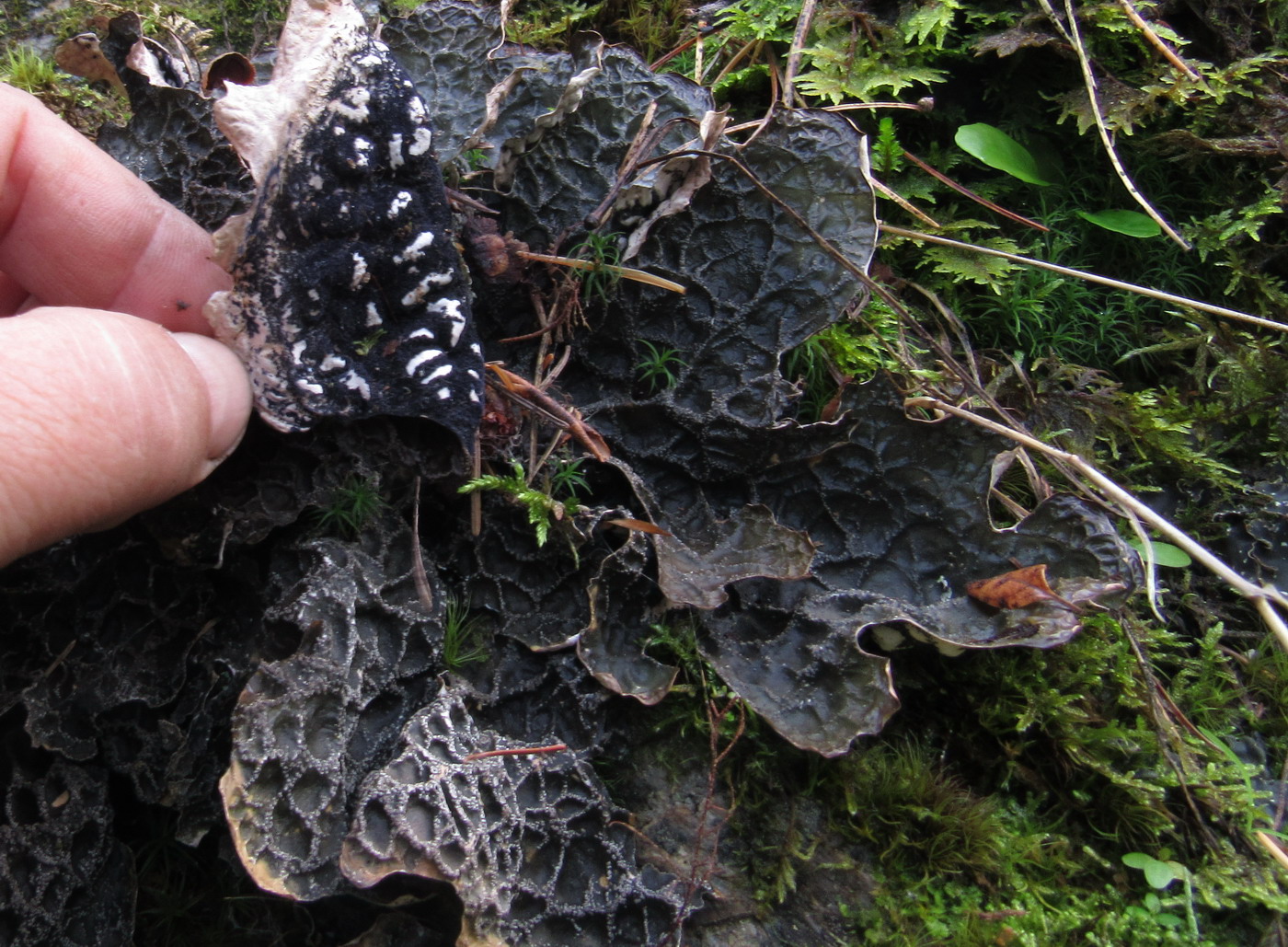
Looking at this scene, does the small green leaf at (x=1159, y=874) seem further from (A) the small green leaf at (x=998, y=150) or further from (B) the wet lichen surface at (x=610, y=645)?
(A) the small green leaf at (x=998, y=150)

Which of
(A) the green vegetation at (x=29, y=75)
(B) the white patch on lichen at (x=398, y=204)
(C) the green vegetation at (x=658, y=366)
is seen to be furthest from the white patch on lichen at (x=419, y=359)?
(A) the green vegetation at (x=29, y=75)

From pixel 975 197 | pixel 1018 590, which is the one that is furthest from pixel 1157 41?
pixel 1018 590

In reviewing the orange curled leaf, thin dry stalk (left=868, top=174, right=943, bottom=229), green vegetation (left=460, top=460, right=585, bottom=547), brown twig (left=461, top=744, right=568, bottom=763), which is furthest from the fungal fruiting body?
thin dry stalk (left=868, top=174, right=943, bottom=229)

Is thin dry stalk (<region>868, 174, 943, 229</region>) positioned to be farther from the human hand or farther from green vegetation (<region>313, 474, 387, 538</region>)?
the human hand

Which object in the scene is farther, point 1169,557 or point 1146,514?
point 1169,557

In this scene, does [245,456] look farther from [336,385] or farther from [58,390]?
[58,390]

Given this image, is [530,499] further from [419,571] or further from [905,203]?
[905,203]
